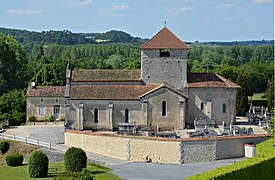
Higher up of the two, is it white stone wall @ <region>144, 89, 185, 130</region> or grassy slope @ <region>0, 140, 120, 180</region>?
Result: white stone wall @ <region>144, 89, 185, 130</region>

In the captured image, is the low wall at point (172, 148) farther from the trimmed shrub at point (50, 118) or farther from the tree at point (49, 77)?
the tree at point (49, 77)

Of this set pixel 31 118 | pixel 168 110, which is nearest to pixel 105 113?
pixel 168 110

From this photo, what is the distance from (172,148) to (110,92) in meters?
10.8

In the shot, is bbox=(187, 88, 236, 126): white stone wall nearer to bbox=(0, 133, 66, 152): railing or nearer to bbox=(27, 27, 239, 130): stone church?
bbox=(27, 27, 239, 130): stone church

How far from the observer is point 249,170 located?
Answer: 2717cm

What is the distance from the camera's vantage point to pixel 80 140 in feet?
144

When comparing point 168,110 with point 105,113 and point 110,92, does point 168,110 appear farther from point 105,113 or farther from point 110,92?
point 105,113

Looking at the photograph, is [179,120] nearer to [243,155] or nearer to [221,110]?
[221,110]

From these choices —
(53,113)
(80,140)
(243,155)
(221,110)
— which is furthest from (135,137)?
(53,113)

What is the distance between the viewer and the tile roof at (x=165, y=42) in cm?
5038

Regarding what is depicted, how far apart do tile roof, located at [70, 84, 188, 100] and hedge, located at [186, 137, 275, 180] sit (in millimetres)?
18491

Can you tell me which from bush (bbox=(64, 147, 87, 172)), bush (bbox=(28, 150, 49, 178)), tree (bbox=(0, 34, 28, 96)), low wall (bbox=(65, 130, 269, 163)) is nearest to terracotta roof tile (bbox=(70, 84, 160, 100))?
low wall (bbox=(65, 130, 269, 163))

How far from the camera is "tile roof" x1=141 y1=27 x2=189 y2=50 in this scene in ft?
165

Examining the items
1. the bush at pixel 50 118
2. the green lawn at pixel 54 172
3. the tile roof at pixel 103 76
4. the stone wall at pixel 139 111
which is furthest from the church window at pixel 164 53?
the green lawn at pixel 54 172
